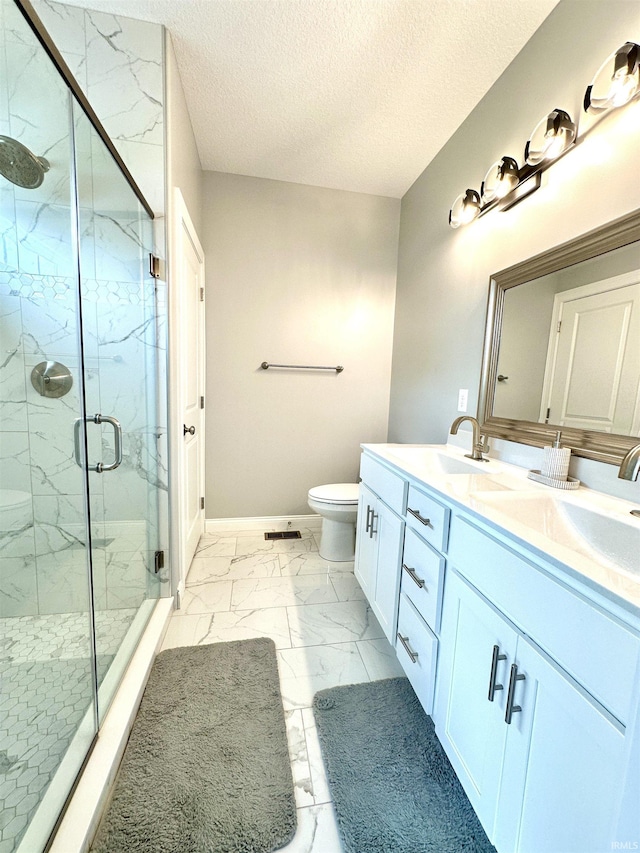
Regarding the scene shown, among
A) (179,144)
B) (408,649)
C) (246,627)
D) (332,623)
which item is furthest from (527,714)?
(179,144)

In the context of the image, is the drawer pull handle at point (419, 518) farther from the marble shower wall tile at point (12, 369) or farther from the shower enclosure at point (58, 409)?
the marble shower wall tile at point (12, 369)

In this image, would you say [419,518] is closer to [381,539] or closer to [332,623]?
[381,539]

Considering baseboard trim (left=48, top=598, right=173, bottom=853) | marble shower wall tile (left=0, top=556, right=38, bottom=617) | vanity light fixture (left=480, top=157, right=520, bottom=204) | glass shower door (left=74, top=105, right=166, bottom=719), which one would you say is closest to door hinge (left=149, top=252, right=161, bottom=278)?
glass shower door (left=74, top=105, right=166, bottom=719)

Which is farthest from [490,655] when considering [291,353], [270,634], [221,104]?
[221,104]

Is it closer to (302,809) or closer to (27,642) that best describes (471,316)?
(302,809)

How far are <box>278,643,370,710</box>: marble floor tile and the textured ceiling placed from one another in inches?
102

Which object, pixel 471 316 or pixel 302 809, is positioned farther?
pixel 471 316

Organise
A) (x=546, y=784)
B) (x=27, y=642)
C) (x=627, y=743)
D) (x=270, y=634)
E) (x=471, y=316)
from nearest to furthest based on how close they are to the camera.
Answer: (x=627, y=743), (x=546, y=784), (x=27, y=642), (x=270, y=634), (x=471, y=316)

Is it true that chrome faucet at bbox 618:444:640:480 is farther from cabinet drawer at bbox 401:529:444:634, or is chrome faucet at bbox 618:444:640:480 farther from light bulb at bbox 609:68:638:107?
light bulb at bbox 609:68:638:107

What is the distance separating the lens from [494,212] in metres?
1.55

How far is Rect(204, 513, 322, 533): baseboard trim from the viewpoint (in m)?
2.65

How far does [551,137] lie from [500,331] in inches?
26.0

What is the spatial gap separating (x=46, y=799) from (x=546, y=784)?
1157mm

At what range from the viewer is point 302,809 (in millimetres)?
965
